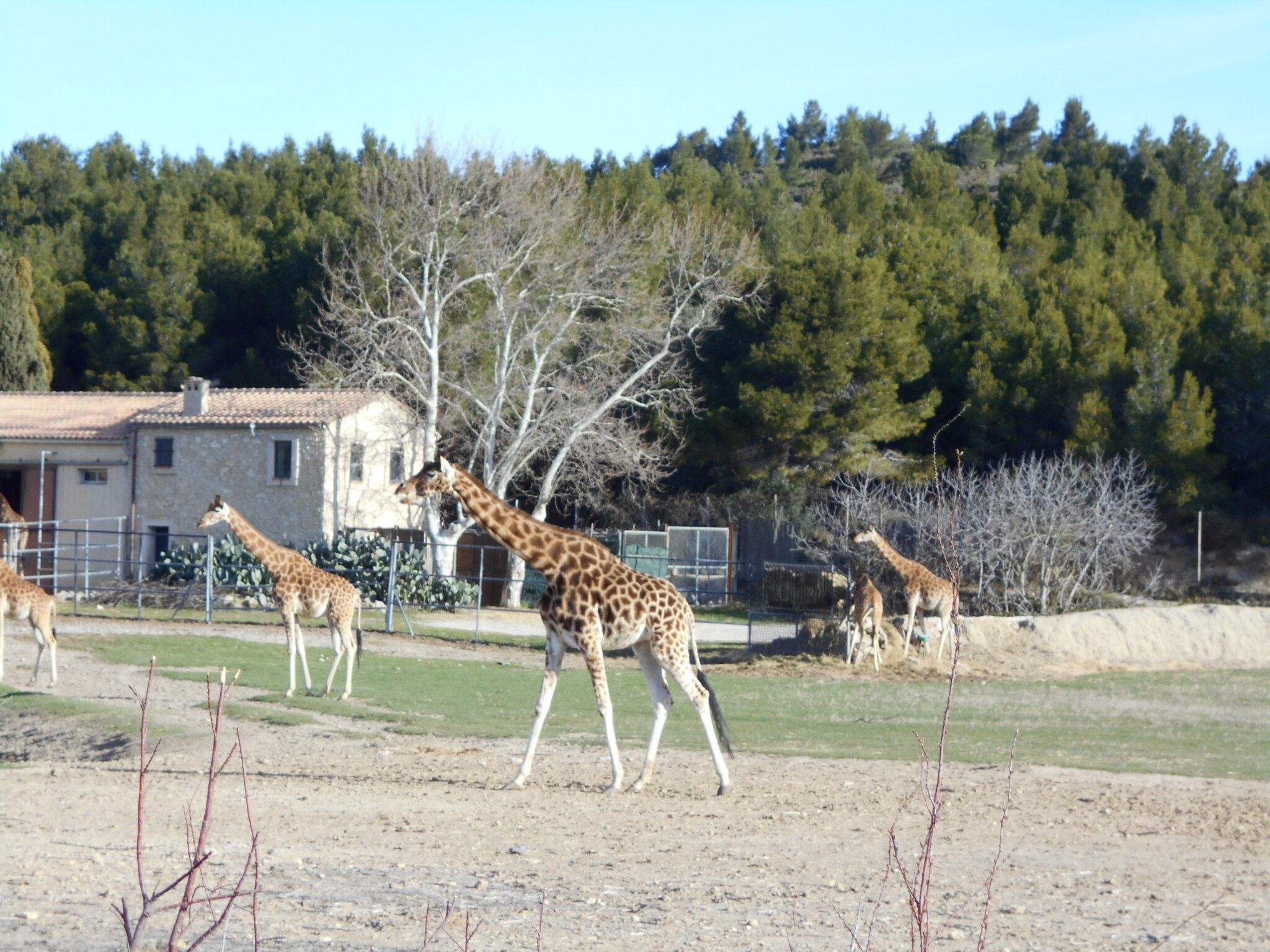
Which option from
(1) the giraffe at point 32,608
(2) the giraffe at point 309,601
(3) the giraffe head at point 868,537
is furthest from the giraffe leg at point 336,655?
(3) the giraffe head at point 868,537

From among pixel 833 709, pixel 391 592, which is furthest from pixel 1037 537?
pixel 833 709

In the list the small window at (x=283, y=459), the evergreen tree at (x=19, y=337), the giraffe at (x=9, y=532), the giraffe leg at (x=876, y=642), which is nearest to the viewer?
the giraffe leg at (x=876, y=642)

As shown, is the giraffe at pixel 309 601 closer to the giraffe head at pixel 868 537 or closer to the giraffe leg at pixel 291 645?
the giraffe leg at pixel 291 645

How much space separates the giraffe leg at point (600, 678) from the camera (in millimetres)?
11938

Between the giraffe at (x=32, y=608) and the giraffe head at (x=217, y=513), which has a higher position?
the giraffe head at (x=217, y=513)

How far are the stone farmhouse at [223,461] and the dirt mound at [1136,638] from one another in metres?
20.8

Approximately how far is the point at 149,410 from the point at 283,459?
17.4 feet

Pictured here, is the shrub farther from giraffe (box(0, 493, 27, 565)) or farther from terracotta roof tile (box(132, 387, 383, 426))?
terracotta roof tile (box(132, 387, 383, 426))

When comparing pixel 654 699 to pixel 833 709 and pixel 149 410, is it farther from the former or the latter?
pixel 149 410

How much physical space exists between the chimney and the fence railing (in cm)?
408

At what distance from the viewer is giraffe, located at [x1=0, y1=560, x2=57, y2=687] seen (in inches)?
742

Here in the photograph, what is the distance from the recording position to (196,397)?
4350 cm

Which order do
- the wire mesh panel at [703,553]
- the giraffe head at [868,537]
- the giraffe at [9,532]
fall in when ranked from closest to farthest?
the giraffe head at [868,537]
the giraffe at [9,532]
the wire mesh panel at [703,553]

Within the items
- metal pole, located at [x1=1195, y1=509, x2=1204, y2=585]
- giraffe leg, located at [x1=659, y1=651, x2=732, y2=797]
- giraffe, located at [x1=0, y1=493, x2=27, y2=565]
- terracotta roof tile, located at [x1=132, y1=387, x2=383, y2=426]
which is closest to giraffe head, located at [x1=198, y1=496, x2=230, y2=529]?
giraffe leg, located at [x1=659, y1=651, x2=732, y2=797]
